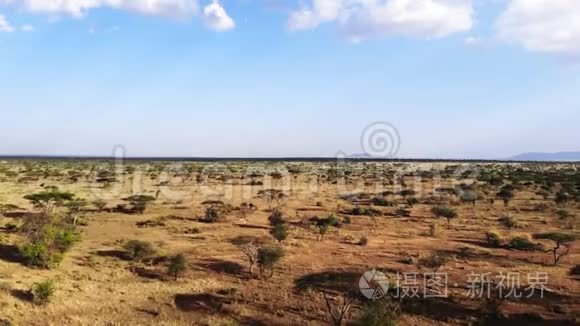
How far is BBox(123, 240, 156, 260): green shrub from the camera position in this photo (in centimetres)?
2342

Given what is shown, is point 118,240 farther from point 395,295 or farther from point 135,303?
point 395,295

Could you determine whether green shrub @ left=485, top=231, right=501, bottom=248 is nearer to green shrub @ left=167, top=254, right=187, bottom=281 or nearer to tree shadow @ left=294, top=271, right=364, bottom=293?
tree shadow @ left=294, top=271, right=364, bottom=293

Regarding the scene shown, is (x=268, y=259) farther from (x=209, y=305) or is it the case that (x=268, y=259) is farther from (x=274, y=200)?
(x=274, y=200)

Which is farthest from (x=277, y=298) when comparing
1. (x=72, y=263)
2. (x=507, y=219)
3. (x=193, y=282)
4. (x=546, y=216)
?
(x=546, y=216)

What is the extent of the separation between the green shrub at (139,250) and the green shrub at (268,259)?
18.0ft

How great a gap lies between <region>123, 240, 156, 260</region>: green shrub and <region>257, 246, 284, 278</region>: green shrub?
18.0 ft

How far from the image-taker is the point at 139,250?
23.5 metres

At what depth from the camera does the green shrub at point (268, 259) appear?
69.8 ft

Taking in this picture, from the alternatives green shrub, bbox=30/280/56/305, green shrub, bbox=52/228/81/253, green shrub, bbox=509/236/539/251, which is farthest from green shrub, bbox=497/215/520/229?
green shrub, bbox=30/280/56/305

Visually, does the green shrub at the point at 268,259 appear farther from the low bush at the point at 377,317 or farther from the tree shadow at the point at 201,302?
the low bush at the point at 377,317

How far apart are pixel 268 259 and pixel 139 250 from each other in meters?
6.35

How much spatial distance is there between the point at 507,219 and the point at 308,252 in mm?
15999

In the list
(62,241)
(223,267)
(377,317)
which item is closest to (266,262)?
(223,267)

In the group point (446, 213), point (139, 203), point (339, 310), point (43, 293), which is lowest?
point (339, 310)
